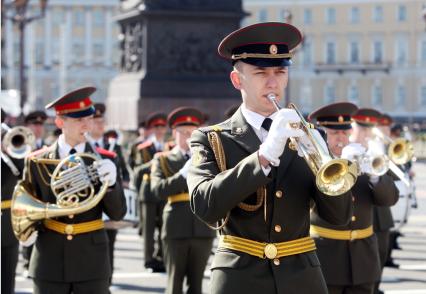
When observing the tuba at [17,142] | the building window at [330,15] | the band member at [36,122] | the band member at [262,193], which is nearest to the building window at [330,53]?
the building window at [330,15]

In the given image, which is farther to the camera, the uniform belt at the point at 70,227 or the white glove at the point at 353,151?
the white glove at the point at 353,151

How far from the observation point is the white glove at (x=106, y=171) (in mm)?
6984

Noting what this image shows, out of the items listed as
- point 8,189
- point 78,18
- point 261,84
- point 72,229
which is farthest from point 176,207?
point 78,18

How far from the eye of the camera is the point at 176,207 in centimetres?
998

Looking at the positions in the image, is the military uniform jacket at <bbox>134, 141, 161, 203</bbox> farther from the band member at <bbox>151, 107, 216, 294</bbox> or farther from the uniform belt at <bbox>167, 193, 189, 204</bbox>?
the uniform belt at <bbox>167, 193, 189, 204</bbox>

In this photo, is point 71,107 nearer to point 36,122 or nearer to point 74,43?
point 36,122

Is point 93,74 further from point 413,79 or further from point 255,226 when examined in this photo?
point 255,226

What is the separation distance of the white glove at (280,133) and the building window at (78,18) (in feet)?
317

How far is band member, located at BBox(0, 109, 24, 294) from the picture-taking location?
9.29 meters

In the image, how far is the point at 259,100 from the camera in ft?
15.6

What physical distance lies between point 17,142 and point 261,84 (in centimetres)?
504

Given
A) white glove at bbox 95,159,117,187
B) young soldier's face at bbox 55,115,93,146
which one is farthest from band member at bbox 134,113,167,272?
white glove at bbox 95,159,117,187

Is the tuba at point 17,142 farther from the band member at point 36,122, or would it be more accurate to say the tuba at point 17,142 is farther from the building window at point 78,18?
the building window at point 78,18

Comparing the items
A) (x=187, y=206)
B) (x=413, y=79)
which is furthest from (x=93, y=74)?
(x=187, y=206)
